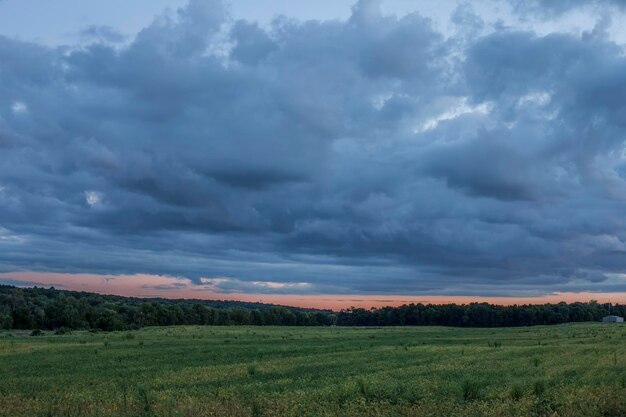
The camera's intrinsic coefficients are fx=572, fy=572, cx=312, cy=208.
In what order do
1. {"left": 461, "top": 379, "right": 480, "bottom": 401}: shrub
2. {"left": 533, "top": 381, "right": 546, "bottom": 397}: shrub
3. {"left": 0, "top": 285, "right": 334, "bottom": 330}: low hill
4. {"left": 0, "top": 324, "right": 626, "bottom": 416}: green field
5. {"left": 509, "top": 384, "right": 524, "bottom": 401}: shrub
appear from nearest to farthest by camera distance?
1. {"left": 0, "top": 324, "right": 626, "bottom": 416}: green field
2. {"left": 509, "top": 384, "right": 524, "bottom": 401}: shrub
3. {"left": 461, "top": 379, "right": 480, "bottom": 401}: shrub
4. {"left": 533, "top": 381, "right": 546, "bottom": 397}: shrub
5. {"left": 0, "top": 285, "right": 334, "bottom": 330}: low hill

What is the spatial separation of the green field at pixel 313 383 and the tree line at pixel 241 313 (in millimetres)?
81194

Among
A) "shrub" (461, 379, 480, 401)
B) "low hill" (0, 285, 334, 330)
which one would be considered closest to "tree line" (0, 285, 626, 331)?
"low hill" (0, 285, 334, 330)

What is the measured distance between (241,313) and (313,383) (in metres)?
145

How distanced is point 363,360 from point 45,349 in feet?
95.3

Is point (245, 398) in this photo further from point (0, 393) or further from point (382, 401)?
point (0, 393)

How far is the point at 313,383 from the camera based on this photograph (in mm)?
25656

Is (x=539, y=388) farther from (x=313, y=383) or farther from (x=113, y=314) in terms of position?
(x=113, y=314)

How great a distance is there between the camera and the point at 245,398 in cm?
2105

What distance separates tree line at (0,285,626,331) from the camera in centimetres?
12025

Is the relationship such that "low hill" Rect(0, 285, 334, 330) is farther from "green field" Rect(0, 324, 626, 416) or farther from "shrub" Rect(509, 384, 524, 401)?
"shrub" Rect(509, 384, 524, 401)

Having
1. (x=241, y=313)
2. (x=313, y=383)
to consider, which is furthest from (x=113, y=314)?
(x=313, y=383)

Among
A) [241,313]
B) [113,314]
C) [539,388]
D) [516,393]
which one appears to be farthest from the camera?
[241,313]

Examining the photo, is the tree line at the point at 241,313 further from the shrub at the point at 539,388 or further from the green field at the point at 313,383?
the shrub at the point at 539,388

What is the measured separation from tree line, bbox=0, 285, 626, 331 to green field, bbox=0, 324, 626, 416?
8119 centimetres
